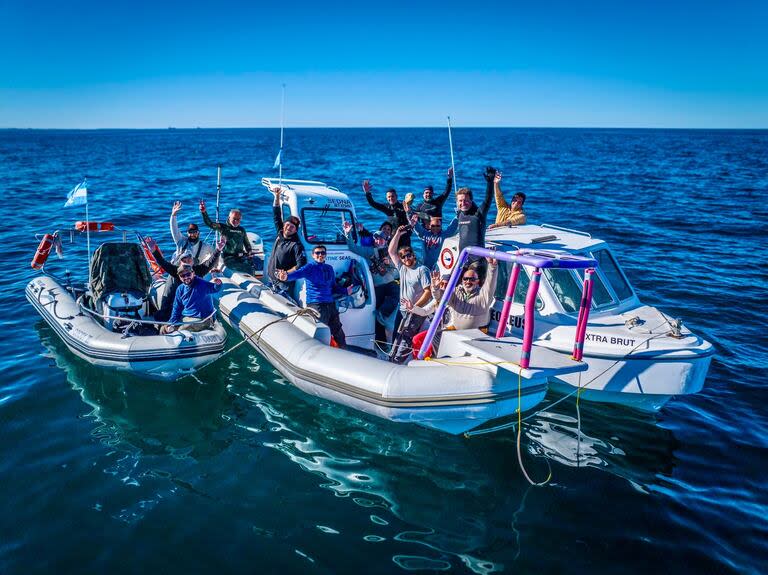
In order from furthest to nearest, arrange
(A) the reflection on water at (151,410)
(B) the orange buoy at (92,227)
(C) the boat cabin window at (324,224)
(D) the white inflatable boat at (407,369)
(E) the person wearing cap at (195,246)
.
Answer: (C) the boat cabin window at (324,224)
(E) the person wearing cap at (195,246)
(B) the orange buoy at (92,227)
(A) the reflection on water at (151,410)
(D) the white inflatable boat at (407,369)

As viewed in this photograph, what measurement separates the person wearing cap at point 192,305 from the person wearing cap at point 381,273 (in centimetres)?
273

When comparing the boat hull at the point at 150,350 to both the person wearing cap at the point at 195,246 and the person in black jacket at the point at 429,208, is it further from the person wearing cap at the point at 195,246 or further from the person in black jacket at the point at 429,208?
the person in black jacket at the point at 429,208

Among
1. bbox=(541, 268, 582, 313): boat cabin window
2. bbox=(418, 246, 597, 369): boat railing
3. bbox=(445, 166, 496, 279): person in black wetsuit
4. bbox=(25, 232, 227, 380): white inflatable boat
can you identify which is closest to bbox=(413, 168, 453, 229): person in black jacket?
bbox=(445, 166, 496, 279): person in black wetsuit

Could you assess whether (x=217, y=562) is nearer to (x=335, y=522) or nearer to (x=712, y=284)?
(x=335, y=522)

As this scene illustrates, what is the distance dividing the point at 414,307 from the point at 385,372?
1.48 m

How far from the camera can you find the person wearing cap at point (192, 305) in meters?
8.70

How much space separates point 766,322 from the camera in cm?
1209

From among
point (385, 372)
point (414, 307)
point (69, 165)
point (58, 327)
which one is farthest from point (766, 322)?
point (69, 165)

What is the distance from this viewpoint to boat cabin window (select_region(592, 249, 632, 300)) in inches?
345

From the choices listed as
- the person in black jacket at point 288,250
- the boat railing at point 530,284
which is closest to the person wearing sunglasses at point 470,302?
the boat railing at point 530,284

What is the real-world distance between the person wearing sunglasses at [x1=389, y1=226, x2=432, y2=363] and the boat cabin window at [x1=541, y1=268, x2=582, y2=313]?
6.00 feet

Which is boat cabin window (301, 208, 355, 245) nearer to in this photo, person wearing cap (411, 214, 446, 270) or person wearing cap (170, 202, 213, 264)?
person wearing cap (411, 214, 446, 270)

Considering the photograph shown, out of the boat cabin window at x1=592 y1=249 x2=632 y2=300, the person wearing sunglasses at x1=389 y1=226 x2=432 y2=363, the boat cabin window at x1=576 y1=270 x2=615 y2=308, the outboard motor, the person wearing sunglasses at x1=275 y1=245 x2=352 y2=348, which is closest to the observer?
the person wearing sunglasses at x1=389 y1=226 x2=432 y2=363

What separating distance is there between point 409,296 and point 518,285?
1.75m
